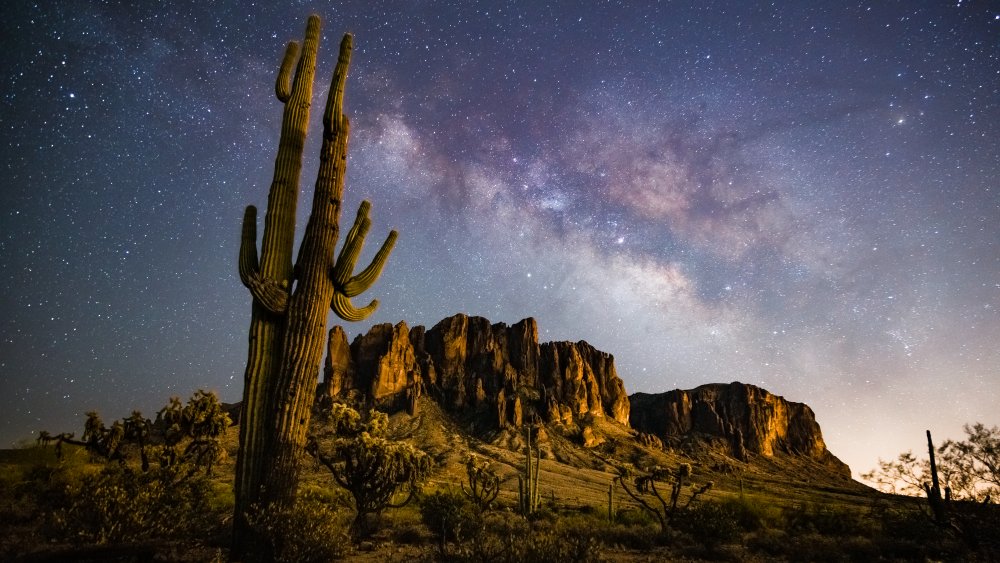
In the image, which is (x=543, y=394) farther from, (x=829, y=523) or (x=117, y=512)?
(x=117, y=512)

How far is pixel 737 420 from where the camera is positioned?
93.1m

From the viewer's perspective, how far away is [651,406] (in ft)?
320

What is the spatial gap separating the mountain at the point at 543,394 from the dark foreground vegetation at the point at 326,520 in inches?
2120

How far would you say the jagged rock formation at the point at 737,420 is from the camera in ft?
290

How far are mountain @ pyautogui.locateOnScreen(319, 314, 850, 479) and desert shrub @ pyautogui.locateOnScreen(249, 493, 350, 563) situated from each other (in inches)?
2350

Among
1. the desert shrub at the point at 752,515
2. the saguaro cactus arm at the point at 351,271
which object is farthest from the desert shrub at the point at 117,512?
the desert shrub at the point at 752,515

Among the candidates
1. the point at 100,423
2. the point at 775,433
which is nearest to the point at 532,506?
the point at 100,423

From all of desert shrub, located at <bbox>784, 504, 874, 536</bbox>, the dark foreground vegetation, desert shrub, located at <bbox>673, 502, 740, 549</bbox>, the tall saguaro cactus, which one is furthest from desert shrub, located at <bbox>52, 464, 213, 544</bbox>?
desert shrub, located at <bbox>784, 504, 874, 536</bbox>

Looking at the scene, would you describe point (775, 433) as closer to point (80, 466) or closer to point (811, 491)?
point (811, 491)

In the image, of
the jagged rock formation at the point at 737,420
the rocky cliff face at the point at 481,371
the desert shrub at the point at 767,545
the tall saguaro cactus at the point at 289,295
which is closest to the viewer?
the tall saguaro cactus at the point at 289,295

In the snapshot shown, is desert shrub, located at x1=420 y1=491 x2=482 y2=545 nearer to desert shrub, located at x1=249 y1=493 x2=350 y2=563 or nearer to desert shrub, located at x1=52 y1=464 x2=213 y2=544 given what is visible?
desert shrub, located at x1=249 y1=493 x2=350 y2=563

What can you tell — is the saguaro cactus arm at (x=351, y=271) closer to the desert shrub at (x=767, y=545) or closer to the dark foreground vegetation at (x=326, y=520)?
the dark foreground vegetation at (x=326, y=520)

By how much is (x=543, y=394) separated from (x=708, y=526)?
6939 centimetres

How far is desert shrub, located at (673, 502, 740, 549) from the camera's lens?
11.2 metres
